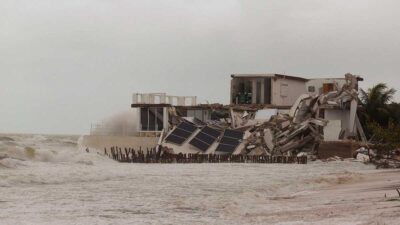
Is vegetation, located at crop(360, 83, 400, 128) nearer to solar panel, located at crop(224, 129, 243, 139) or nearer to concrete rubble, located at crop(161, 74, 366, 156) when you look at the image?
concrete rubble, located at crop(161, 74, 366, 156)

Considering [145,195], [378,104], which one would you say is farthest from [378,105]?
[145,195]

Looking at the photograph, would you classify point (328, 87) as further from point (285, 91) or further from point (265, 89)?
point (265, 89)

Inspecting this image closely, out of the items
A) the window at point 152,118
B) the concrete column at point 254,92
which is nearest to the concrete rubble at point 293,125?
the window at point 152,118

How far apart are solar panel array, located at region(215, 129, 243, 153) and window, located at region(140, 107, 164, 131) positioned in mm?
7555

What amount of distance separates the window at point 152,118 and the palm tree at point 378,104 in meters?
16.1

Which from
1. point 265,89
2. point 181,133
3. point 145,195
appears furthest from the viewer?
point 265,89

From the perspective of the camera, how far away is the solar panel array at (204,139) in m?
49.0

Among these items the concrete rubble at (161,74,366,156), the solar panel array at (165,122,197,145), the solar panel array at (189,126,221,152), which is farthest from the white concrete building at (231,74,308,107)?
the solar panel array at (165,122,197,145)

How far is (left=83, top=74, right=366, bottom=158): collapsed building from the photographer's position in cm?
4859

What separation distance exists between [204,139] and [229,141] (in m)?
1.82

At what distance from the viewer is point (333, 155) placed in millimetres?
46125

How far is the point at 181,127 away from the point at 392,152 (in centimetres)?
1607

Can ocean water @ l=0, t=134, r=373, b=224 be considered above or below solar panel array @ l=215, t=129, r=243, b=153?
below

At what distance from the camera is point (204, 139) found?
4925cm
